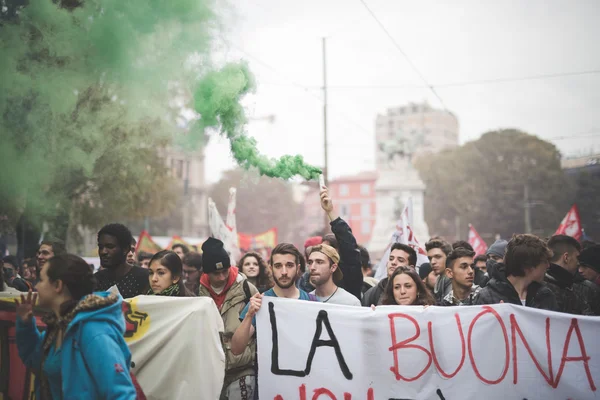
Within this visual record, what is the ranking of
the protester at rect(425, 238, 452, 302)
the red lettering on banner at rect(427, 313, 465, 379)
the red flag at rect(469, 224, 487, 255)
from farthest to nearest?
the red flag at rect(469, 224, 487, 255), the protester at rect(425, 238, 452, 302), the red lettering on banner at rect(427, 313, 465, 379)

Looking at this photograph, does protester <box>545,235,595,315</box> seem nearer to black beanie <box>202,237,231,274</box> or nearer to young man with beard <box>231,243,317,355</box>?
young man with beard <box>231,243,317,355</box>

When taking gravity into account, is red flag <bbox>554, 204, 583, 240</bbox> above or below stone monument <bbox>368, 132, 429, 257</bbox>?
below

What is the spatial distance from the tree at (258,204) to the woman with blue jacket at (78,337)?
68.7 metres

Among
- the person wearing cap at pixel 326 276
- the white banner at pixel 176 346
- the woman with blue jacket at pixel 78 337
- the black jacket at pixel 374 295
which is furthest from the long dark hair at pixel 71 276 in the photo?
the black jacket at pixel 374 295

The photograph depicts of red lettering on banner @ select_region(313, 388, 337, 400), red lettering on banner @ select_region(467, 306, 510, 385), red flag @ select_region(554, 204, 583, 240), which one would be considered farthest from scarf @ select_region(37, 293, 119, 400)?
red flag @ select_region(554, 204, 583, 240)

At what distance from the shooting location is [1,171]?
8.04 m

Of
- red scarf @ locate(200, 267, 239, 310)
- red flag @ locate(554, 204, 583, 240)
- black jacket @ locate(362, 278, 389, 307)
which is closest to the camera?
red scarf @ locate(200, 267, 239, 310)

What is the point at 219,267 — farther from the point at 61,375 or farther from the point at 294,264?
the point at 61,375

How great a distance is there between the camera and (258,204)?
7712cm

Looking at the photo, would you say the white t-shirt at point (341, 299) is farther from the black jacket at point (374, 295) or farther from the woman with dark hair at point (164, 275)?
the woman with dark hair at point (164, 275)

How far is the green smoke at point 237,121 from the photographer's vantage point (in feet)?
19.9

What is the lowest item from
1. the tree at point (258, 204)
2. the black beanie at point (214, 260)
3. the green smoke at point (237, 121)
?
the black beanie at point (214, 260)

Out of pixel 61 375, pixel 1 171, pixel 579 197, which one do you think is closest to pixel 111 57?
pixel 1 171

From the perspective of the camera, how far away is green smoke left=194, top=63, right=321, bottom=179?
239 inches
